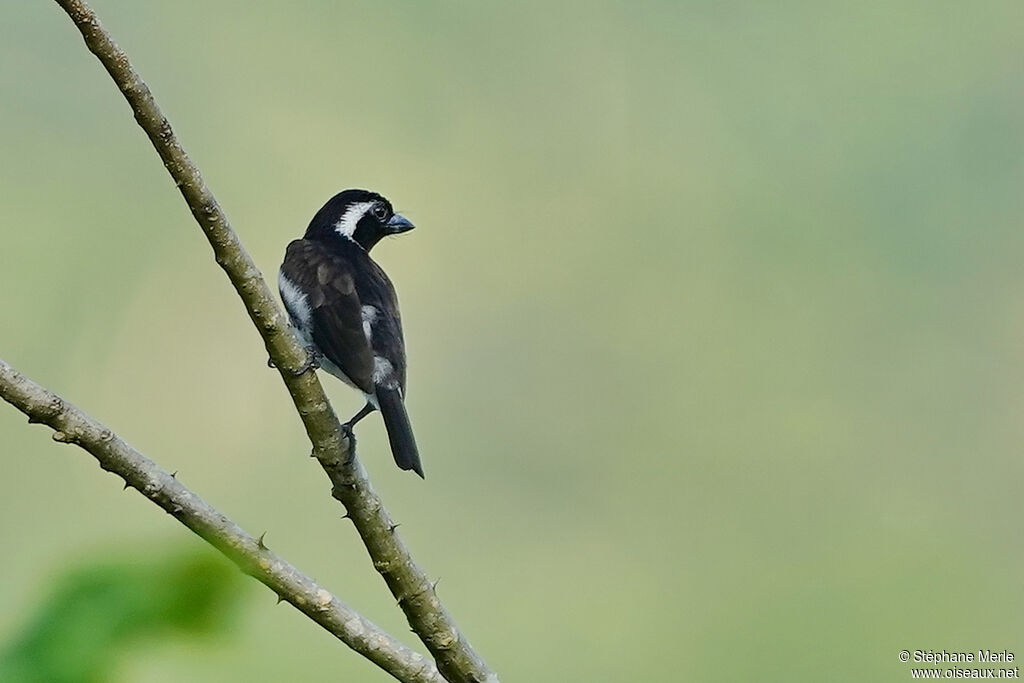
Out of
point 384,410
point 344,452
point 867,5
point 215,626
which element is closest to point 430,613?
point 344,452

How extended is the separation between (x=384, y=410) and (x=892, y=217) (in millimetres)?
20066

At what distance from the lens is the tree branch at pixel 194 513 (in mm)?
2080

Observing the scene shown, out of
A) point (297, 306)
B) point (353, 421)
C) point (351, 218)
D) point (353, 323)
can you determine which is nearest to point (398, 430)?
point (353, 323)

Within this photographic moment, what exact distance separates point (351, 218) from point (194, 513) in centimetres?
331

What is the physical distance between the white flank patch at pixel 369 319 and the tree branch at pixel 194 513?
86.0 inches

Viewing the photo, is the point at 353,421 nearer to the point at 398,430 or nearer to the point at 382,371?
the point at 398,430

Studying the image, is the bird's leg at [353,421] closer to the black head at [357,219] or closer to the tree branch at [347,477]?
the tree branch at [347,477]

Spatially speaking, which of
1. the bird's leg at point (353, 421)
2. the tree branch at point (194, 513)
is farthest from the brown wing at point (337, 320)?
the tree branch at point (194, 513)

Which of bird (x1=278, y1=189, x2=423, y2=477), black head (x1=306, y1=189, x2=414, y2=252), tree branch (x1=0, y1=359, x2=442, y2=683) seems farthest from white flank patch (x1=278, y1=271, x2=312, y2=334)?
tree branch (x1=0, y1=359, x2=442, y2=683)

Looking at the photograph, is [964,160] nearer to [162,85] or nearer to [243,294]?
[162,85]

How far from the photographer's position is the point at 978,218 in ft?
75.2

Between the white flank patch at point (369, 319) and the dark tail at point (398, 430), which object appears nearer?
the dark tail at point (398, 430)

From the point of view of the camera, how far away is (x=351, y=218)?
17.7 ft

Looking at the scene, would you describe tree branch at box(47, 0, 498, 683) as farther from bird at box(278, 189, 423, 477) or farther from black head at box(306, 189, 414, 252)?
black head at box(306, 189, 414, 252)
